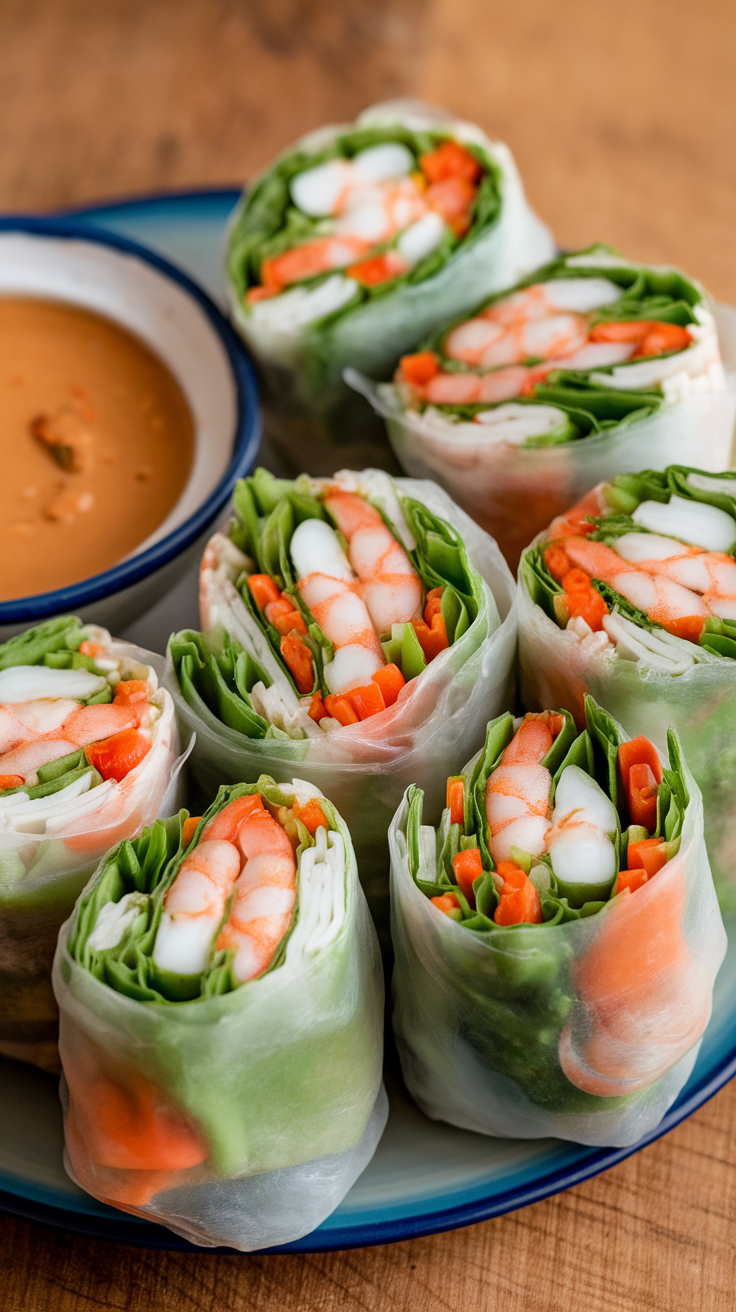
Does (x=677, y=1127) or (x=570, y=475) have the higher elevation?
(x=570, y=475)

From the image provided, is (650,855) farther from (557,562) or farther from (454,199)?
(454,199)

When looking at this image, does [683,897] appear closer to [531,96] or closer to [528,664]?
[528,664]

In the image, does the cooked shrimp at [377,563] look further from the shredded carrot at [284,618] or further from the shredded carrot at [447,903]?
the shredded carrot at [447,903]

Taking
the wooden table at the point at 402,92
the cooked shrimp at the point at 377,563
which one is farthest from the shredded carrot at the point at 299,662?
the wooden table at the point at 402,92

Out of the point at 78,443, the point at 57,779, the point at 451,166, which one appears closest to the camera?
the point at 57,779

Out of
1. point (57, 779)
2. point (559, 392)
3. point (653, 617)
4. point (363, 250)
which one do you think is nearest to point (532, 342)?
point (559, 392)

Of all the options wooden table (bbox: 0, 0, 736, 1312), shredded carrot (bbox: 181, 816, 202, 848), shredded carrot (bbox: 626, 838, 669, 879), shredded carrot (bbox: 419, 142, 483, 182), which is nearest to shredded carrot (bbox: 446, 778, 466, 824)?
shredded carrot (bbox: 626, 838, 669, 879)

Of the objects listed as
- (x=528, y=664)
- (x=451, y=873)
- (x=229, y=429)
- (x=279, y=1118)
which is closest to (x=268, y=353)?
(x=229, y=429)
